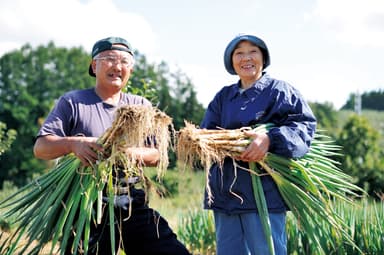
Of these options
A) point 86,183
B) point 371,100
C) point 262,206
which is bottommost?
point 262,206

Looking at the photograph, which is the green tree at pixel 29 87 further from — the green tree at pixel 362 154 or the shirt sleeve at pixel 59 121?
the shirt sleeve at pixel 59 121

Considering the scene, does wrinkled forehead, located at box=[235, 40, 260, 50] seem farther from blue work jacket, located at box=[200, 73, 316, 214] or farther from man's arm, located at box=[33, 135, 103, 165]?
man's arm, located at box=[33, 135, 103, 165]

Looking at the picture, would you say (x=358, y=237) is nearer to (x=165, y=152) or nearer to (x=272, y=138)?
(x=272, y=138)

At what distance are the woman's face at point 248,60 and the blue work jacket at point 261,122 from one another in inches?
2.3

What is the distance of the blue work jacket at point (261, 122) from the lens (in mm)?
2932

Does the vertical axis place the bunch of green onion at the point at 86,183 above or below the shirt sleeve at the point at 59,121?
below

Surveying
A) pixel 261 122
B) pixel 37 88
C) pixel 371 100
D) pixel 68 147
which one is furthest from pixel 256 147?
pixel 371 100

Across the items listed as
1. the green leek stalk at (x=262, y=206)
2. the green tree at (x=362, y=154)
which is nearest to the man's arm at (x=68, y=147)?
the green leek stalk at (x=262, y=206)

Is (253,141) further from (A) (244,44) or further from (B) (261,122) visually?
(A) (244,44)

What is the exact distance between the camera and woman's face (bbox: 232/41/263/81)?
306 cm

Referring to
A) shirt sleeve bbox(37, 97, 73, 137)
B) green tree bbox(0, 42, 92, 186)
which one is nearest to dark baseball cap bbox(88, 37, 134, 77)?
shirt sleeve bbox(37, 97, 73, 137)

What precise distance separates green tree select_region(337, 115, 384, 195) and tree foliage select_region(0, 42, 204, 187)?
8.12 meters

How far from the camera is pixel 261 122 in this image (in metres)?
3.04

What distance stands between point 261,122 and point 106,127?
2.63ft
